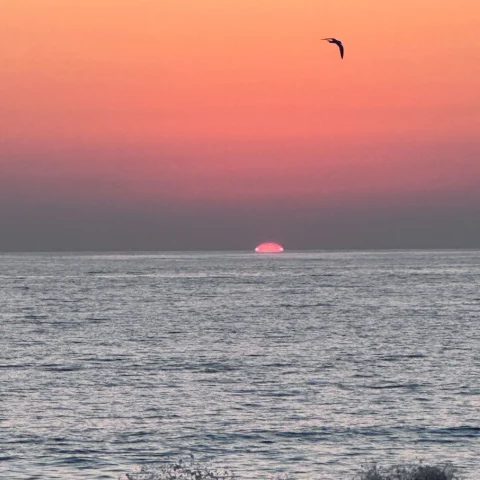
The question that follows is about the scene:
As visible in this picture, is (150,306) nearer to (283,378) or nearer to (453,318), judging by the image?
(453,318)

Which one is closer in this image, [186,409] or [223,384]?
[186,409]

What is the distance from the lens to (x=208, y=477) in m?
33.8

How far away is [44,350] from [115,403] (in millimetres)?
26235

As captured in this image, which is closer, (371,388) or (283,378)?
(371,388)

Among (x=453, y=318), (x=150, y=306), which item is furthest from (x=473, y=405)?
(x=150, y=306)

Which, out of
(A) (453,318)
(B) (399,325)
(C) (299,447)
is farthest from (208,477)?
(A) (453,318)

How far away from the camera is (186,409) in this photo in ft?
158

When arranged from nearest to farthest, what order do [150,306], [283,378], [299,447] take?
[299,447]
[283,378]
[150,306]

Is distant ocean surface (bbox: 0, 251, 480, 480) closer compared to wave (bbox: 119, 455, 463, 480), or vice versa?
wave (bbox: 119, 455, 463, 480)

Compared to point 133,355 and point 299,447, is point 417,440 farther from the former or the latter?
point 133,355

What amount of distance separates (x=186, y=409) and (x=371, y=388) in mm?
11341

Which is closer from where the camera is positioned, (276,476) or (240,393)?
(276,476)

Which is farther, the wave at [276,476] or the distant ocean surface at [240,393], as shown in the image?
the distant ocean surface at [240,393]

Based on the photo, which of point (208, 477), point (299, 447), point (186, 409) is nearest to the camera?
point (208, 477)
